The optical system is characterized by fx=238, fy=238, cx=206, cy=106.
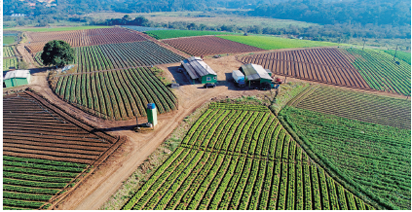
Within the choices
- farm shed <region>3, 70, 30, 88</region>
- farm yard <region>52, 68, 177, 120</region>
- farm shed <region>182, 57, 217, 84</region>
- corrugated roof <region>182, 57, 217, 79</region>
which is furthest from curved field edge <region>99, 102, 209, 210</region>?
farm shed <region>3, 70, 30, 88</region>

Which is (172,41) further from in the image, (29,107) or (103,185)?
(103,185)

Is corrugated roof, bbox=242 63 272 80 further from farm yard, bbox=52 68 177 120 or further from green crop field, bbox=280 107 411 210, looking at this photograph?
farm yard, bbox=52 68 177 120

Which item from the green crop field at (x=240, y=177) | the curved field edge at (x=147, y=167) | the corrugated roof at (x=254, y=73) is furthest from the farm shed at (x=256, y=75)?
the curved field edge at (x=147, y=167)

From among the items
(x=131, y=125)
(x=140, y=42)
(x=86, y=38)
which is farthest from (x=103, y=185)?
(x=86, y=38)

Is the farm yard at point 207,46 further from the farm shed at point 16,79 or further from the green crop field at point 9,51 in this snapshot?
the green crop field at point 9,51

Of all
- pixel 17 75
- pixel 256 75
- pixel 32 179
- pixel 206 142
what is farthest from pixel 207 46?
pixel 32 179

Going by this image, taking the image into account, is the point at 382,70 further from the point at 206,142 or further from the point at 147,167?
the point at 147,167
